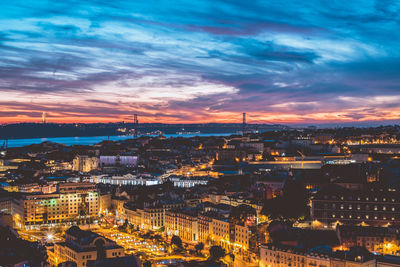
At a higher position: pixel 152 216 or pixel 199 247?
pixel 152 216

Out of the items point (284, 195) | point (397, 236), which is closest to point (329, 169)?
point (284, 195)

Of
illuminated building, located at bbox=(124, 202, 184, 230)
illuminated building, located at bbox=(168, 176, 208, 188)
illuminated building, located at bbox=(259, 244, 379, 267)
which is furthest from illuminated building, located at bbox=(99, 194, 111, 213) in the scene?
illuminated building, located at bbox=(259, 244, 379, 267)

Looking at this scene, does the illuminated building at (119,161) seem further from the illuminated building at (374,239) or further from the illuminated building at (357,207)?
the illuminated building at (374,239)

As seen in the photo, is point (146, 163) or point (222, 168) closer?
point (222, 168)

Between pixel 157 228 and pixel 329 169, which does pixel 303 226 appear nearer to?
pixel 157 228

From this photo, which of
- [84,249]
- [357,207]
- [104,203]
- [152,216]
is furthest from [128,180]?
[357,207]

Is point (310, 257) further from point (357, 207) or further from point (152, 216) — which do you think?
point (152, 216)

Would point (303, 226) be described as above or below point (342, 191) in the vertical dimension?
below

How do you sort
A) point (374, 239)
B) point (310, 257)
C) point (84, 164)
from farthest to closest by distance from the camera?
point (84, 164) < point (374, 239) < point (310, 257)
